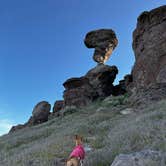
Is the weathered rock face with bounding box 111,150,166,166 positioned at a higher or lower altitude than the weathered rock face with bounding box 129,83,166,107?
lower

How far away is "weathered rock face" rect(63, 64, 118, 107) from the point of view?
38412 millimetres

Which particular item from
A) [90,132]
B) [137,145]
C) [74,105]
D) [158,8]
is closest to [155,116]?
[90,132]

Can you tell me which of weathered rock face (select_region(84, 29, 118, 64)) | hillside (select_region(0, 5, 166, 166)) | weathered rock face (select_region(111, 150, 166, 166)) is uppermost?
weathered rock face (select_region(84, 29, 118, 64))

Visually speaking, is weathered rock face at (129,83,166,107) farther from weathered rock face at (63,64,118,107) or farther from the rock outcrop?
the rock outcrop

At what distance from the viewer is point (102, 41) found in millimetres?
44344

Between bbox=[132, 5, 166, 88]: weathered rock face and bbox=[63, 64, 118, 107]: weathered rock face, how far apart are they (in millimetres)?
Result: 7093

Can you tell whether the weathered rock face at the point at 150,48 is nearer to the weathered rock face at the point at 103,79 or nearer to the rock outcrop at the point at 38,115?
the weathered rock face at the point at 103,79

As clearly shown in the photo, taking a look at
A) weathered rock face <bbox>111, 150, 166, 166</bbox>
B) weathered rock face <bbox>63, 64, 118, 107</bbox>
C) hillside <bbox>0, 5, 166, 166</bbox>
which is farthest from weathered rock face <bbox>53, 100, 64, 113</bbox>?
weathered rock face <bbox>111, 150, 166, 166</bbox>

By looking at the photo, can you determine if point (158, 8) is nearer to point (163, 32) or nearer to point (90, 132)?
point (163, 32)

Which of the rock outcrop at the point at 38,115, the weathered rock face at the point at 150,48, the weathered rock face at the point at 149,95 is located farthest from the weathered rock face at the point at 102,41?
the weathered rock face at the point at 149,95

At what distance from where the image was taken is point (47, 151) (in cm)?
1057

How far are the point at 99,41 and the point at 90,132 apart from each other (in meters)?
30.6

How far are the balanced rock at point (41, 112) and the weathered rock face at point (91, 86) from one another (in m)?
3.41

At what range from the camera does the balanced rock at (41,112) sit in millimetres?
39500
